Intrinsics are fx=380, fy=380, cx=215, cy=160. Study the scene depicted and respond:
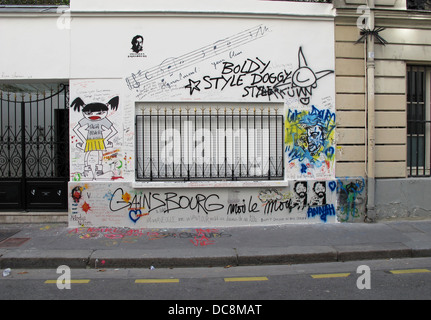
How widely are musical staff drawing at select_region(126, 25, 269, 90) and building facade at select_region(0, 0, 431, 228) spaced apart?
28 mm

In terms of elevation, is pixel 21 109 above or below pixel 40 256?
above

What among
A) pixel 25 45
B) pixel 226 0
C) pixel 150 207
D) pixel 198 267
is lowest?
pixel 198 267

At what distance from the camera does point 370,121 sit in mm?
7977

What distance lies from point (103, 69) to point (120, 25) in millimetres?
961

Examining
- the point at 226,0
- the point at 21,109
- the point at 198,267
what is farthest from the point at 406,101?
the point at 21,109

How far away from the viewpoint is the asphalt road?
14.9ft

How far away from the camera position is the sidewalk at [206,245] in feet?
19.3

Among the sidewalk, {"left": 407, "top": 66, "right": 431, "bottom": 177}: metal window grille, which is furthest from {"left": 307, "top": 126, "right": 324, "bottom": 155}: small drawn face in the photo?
{"left": 407, "top": 66, "right": 431, "bottom": 177}: metal window grille

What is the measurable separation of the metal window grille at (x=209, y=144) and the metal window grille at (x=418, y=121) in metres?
3.06

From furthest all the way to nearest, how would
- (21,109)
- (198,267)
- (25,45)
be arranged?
(21,109) < (25,45) < (198,267)

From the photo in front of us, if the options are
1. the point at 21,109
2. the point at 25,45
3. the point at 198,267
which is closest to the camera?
the point at 198,267

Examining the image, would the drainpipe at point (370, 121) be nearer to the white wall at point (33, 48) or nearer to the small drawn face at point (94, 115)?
the small drawn face at point (94, 115)

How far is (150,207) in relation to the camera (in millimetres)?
7754

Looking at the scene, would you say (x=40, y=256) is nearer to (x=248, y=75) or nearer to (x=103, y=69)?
(x=103, y=69)
